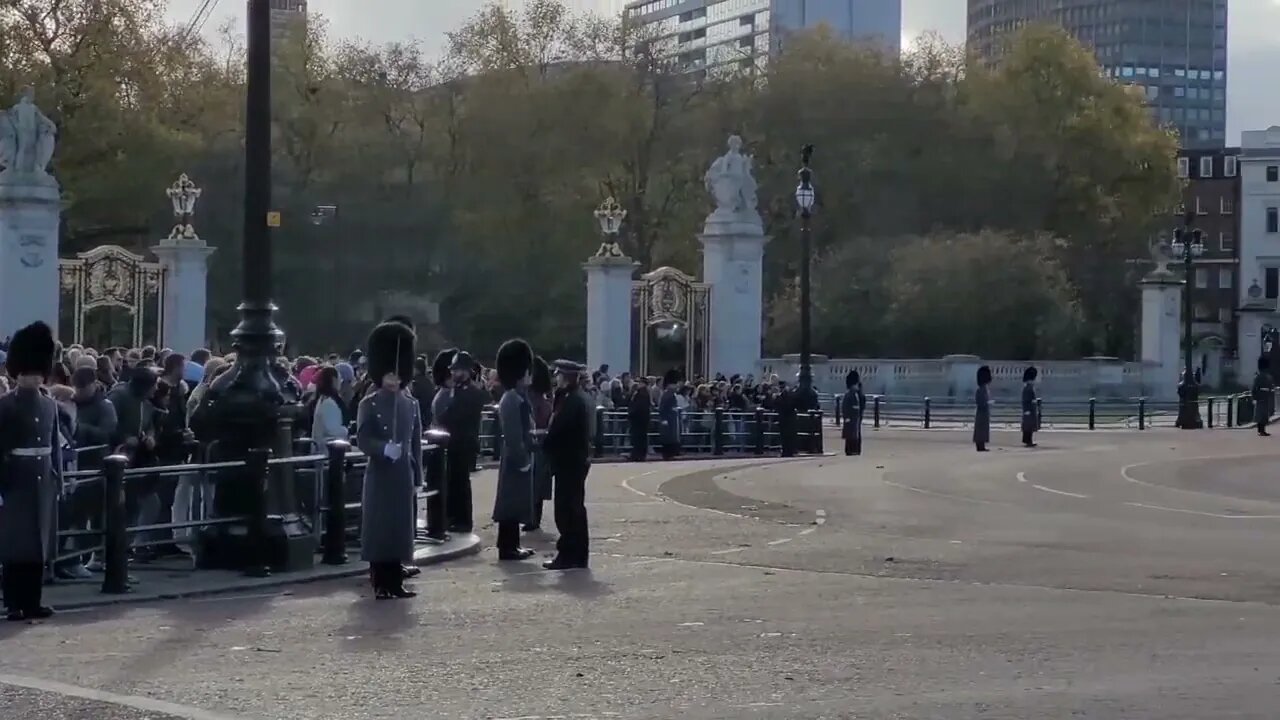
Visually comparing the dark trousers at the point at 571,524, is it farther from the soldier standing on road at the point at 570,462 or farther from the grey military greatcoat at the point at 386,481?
the grey military greatcoat at the point at 386,481

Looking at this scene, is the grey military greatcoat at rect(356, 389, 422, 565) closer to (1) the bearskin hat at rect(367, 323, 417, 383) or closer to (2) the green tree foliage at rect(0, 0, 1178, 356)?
(1) the bearskin hat at rect(367, 323, 417, 383)

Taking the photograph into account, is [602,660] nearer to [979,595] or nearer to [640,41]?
[979,595]

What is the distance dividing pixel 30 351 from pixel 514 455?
17.6 ft

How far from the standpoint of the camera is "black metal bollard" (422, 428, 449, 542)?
63.1 feet

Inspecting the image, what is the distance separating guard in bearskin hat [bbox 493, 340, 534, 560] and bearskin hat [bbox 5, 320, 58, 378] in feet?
16.6

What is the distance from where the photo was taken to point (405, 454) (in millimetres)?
15086

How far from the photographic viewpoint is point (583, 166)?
65.8 meters

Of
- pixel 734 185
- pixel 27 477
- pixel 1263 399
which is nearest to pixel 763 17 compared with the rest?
pixel 1263 399

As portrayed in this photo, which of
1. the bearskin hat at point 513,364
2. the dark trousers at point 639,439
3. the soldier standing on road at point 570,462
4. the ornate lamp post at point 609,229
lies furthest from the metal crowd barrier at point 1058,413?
the soldier standing on road at point 570,462

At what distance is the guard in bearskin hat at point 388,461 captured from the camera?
14.8 metres

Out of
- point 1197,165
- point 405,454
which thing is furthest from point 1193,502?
point 1197,165

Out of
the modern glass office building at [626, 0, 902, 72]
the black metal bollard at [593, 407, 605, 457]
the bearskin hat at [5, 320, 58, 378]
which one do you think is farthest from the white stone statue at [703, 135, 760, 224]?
the modern glass office building at [626, 0, 902, 72]

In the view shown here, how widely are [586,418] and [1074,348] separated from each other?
49.4 m

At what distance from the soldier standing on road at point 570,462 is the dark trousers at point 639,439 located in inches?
707
